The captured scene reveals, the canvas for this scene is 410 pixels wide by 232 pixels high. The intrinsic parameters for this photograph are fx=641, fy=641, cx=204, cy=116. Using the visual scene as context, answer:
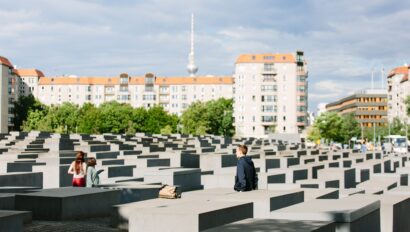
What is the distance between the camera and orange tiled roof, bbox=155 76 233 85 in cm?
17125

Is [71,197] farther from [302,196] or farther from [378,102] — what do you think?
[378,102]

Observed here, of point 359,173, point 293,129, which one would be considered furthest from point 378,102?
point 359,173

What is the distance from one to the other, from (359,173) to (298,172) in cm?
318

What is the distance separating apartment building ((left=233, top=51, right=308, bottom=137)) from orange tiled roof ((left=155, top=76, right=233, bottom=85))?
38100 mm

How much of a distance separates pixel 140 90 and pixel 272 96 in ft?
173

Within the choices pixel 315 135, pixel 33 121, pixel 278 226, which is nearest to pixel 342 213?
pixel 278 226

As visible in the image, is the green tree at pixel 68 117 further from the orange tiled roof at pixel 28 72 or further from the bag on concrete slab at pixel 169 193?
the bag on concrete slab at pixel 169 193

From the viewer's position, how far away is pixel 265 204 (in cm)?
1043

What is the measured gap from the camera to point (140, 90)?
570 feet

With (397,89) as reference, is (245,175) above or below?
below

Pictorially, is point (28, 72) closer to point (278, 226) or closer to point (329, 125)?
point (329, 125)

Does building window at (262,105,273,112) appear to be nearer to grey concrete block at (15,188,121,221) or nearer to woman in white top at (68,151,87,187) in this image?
woman in white top at (68,151,87,187)

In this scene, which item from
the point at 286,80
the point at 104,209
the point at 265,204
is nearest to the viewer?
the point at 265,204

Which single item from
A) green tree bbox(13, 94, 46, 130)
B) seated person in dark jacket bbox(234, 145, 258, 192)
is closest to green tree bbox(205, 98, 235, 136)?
green tree bbox(13, 94, 46, 130)
